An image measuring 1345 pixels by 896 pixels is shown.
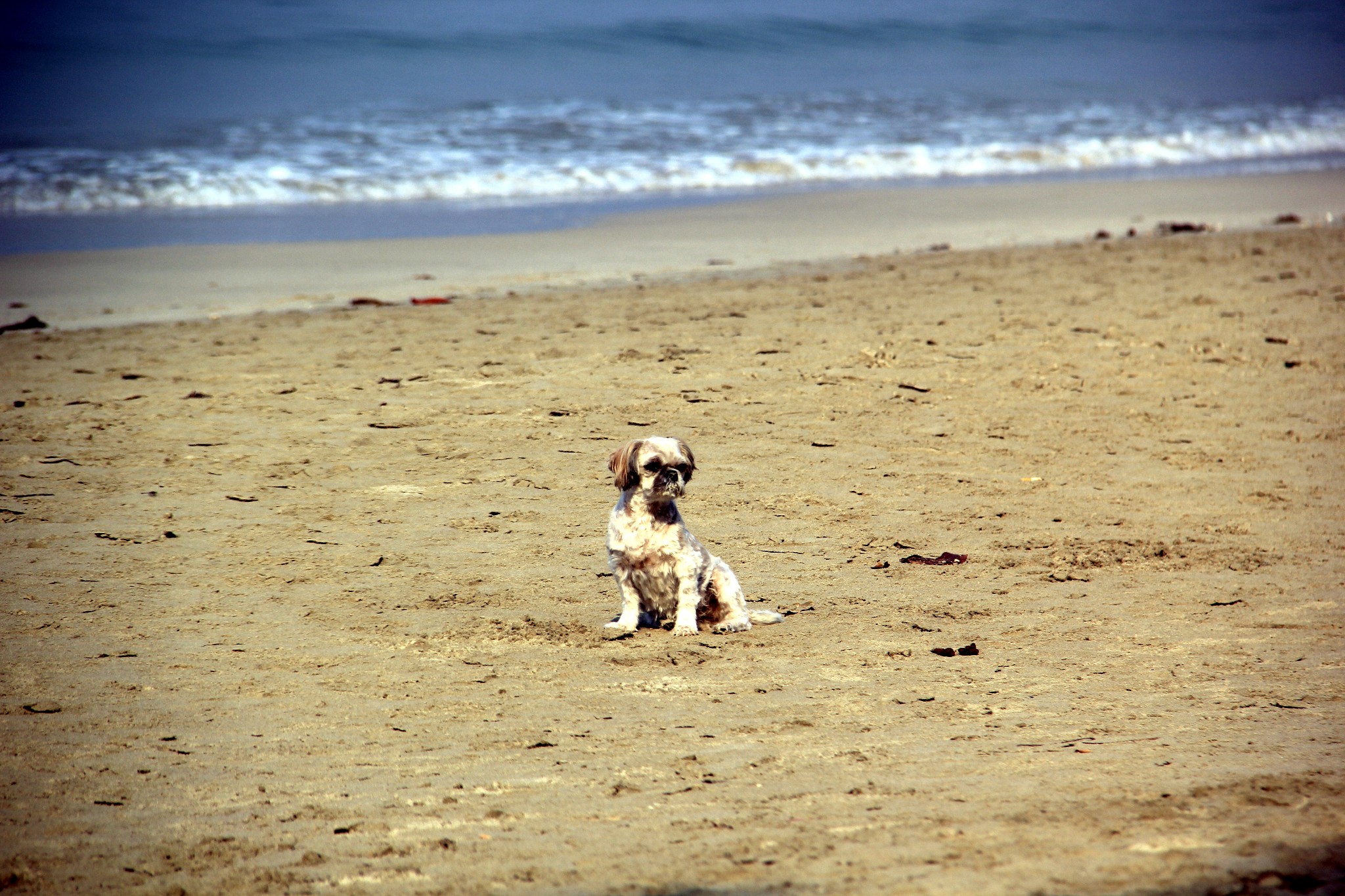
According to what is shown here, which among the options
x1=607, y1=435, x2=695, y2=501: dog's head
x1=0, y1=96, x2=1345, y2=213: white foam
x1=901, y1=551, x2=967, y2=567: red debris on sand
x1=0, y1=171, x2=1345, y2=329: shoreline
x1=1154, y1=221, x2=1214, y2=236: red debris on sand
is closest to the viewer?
x1=607, y1=435, x2=695, y2=501: dog's head

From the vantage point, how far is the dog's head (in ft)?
16.2

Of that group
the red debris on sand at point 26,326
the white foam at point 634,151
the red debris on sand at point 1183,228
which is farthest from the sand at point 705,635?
the white foam at point 634,151

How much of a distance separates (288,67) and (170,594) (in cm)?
2985

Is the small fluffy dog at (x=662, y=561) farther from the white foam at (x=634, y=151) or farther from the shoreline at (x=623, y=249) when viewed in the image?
the white foam at (x=634, y=151)

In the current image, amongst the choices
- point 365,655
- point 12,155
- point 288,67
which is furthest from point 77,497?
point 288,67

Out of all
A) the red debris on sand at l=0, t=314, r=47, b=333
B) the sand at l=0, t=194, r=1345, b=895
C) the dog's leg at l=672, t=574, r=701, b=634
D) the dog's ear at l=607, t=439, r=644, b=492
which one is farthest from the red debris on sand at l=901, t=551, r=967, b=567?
the red debris on sand at l=0, t=314, r=47, b=333

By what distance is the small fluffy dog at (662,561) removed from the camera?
4992 millimetres

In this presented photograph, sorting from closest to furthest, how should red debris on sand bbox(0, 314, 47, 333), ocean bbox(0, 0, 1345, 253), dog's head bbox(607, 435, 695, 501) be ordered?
dog's head bbox(607, 435, 695, 501) < red debris on sand bbox(0, 314, 47, 333) < ocean bbox(0, 0, 1345, 253)

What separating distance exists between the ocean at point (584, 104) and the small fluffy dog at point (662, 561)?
1094cm

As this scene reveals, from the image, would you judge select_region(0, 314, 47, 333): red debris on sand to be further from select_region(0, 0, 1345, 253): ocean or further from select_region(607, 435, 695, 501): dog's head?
select_region(607, 435, 695, 501): dog's head

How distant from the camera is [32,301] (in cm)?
1120

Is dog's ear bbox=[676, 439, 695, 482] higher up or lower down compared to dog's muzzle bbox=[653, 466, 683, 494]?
higher up

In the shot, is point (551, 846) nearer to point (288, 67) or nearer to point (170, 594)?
point (170, 594)

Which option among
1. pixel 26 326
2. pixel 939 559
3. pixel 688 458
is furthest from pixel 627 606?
pixel 26 326
